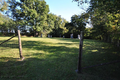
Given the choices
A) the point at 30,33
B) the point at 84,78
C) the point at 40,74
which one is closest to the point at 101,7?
the point at 84,78

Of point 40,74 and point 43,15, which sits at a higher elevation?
point 43,15

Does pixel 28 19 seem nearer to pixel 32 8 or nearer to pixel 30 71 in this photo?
pixel 32 8

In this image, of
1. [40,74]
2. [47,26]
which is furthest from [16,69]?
[47,26]

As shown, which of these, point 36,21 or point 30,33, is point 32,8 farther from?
point 30,33

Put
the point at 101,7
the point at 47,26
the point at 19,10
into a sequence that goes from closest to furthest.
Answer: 1. the point at 101,7
2. the point at 19,10
3. the point at 47,26

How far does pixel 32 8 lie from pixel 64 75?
91.7 ft

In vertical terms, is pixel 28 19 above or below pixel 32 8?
below

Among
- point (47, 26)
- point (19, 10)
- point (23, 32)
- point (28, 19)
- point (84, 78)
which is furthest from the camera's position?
point (23, 32)

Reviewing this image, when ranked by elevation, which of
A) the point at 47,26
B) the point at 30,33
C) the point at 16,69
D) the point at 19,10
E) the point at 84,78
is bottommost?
the point at 84,78

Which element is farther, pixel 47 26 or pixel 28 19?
pixel 47 26

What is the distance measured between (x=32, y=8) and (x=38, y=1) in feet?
11.3

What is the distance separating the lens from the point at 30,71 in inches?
125

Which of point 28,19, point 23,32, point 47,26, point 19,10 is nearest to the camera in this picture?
point 19,10

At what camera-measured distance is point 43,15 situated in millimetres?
28516
